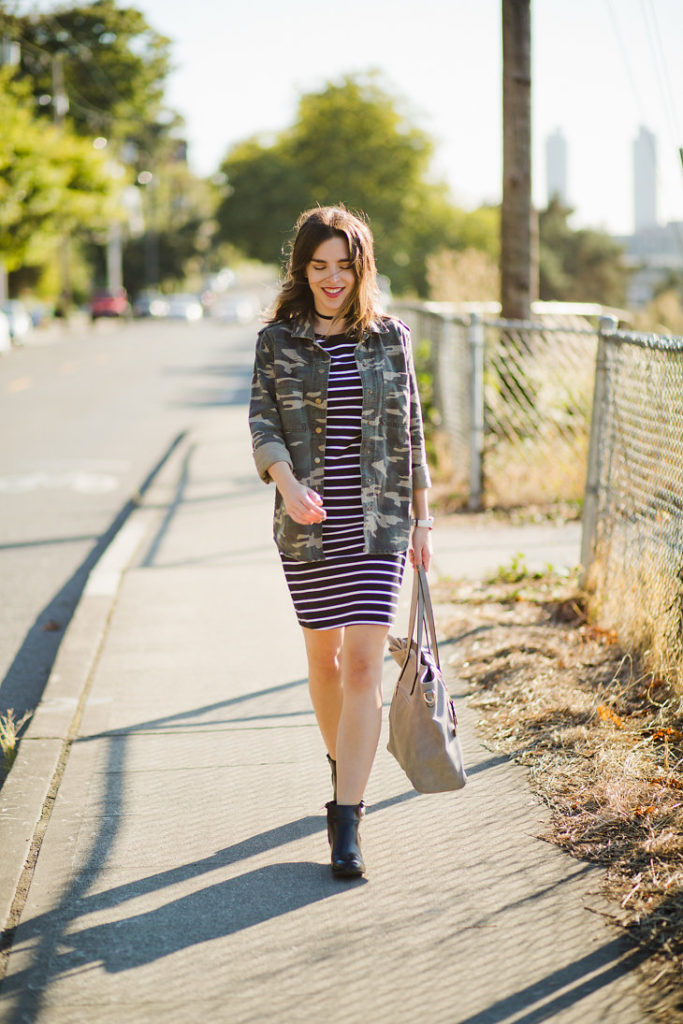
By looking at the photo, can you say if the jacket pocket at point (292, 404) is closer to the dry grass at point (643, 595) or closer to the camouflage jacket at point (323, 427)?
the camouflage jacket at point (323, 427)

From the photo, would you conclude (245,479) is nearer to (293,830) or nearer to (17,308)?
(293,830)

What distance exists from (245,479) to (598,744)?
7098 millimetres

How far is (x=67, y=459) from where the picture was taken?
42.4 ft

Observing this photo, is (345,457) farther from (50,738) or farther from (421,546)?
(50,738)

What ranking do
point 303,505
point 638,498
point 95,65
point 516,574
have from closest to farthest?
point 303,505 < point 638,498 < point 516,574 < point 95,65

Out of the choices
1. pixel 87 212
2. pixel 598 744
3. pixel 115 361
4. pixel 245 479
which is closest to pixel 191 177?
pixel 87 212

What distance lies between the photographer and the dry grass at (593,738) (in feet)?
9.93

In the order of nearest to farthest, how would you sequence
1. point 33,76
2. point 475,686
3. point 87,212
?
point 475,686 → point 87,212 → point 33,76

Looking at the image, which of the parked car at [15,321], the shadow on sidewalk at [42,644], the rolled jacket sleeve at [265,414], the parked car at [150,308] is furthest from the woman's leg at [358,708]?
the parked car at [150,308]

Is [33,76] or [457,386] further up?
[33,76]

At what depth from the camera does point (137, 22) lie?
51688 millimetres

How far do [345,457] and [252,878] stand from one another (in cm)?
120

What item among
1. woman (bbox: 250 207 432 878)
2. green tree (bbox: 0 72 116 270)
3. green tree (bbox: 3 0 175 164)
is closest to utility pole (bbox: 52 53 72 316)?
green tree (bbox: 3 0 175 164)

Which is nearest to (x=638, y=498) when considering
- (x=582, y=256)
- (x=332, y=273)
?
(x=332, y=273)
